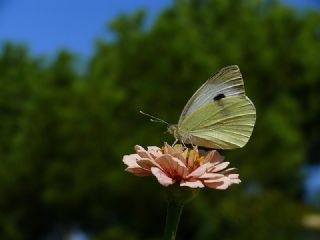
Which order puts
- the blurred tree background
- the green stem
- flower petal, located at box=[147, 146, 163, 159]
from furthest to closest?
the blurred tree background → flower petal, located at box=[147, 146, 163, 159] → the green stem

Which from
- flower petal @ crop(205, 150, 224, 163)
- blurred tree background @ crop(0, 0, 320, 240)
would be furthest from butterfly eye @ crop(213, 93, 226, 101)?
blurred tree background @ crop(0, 0, 320, 240)

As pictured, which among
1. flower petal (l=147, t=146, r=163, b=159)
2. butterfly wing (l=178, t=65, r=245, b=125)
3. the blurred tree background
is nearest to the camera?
flower petal (l=147, t=146, r=163, b=159)

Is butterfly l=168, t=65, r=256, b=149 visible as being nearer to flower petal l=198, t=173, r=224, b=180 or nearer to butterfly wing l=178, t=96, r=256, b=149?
butterfly wing l=178, t=96, r=256, b=149

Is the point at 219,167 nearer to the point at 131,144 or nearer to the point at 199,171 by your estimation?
the point at 199,171

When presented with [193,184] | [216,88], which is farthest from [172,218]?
[216,88]

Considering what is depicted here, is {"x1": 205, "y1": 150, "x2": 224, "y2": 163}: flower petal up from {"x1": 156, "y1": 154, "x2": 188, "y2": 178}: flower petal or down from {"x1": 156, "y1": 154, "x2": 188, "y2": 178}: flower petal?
up

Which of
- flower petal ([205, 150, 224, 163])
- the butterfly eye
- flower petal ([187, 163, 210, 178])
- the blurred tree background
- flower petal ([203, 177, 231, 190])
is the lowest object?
flower petal ([203, 177, 231, 190])

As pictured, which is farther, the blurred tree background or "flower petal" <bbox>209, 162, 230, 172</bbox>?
the blurred tree background

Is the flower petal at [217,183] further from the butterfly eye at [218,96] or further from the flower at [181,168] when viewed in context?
the butterfly eye at [218,96]
